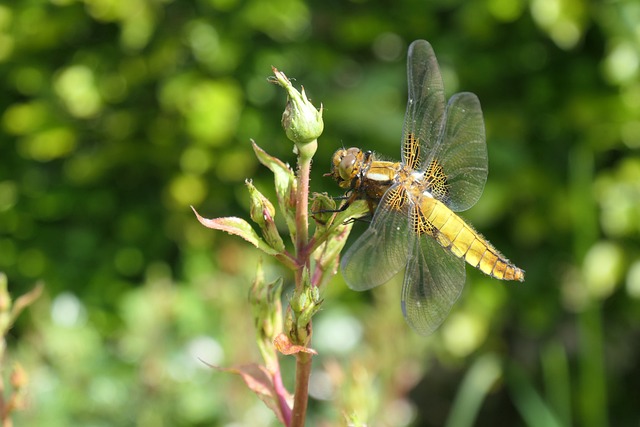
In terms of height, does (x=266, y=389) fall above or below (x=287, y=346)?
below

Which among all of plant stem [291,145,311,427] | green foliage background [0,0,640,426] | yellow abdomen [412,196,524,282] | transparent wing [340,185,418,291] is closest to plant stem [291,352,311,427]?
plant stem [291,145,311,427]

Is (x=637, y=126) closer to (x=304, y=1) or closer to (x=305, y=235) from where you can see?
(x=304, y=1)

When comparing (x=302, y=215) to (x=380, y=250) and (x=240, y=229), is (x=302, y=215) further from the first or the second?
(x=380, y=250)

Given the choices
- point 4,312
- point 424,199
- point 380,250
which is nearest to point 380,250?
point 380,250

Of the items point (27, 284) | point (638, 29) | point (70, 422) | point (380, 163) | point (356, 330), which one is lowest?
point (27, 284)

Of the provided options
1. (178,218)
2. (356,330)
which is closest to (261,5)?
(178,218)

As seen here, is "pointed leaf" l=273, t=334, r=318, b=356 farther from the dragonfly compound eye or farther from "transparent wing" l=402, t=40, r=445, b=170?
"transparent wing" l=402, t=40, r=445, b=170
